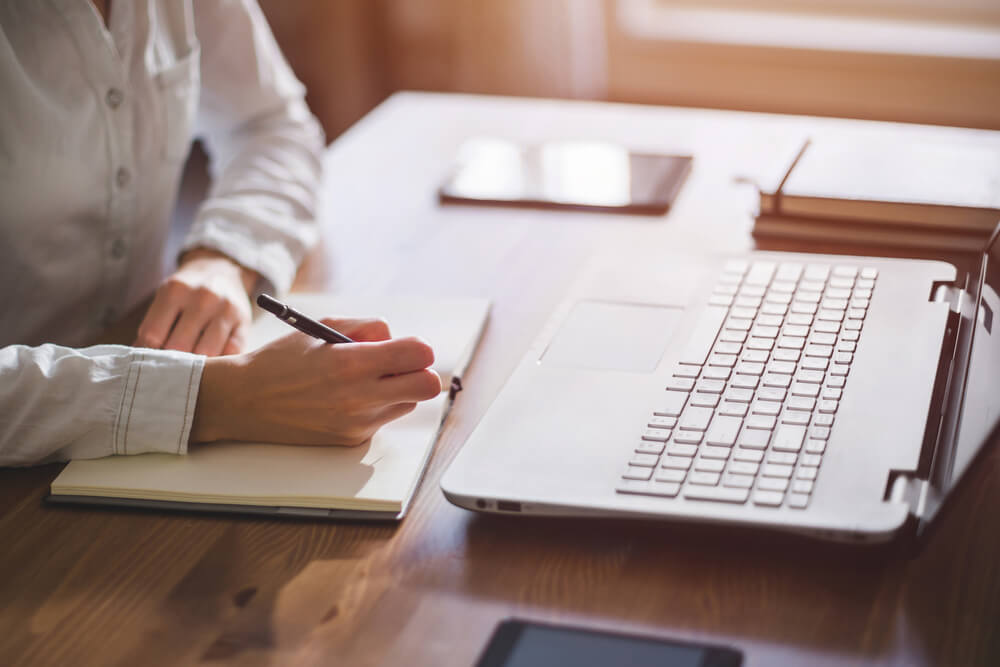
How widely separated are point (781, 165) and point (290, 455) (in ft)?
2.59

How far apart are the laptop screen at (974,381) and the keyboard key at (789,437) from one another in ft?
0.29

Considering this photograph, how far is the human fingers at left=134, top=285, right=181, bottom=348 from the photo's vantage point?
→ 97cm

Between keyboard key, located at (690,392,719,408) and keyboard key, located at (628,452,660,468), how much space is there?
0.26 feet

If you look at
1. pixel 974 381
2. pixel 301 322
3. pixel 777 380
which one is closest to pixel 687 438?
pixel 777 380

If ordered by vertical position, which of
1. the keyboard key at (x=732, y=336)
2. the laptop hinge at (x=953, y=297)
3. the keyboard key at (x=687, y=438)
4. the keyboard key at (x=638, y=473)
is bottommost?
the keyboard key at (x=638, y=473)

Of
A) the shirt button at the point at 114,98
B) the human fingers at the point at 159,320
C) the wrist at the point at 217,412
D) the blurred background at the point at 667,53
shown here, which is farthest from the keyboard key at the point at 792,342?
the blurred background at the point at 667,53

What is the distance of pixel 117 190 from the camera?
1135mm

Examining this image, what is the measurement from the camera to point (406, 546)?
0.71 metres

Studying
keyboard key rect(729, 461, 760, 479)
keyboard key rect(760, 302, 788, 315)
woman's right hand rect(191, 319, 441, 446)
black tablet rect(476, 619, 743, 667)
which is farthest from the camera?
keyboard key rect(760, 302, 788, 315)

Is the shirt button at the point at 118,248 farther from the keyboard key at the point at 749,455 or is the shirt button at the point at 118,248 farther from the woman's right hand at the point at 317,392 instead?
the keyboard key at the point at 749,455

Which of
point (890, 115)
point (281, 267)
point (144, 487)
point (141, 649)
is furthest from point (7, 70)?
point (890, 115)

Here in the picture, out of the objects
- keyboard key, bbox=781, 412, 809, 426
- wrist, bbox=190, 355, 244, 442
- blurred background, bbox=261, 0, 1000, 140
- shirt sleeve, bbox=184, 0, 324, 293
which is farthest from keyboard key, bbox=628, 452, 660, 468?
blurred background, bbox=261, 0, 1000, 140

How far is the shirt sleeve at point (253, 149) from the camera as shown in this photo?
1.17 metres

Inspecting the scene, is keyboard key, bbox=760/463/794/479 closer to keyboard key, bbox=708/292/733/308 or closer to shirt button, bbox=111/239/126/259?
keyboard key, bbox=708/292/733/308
